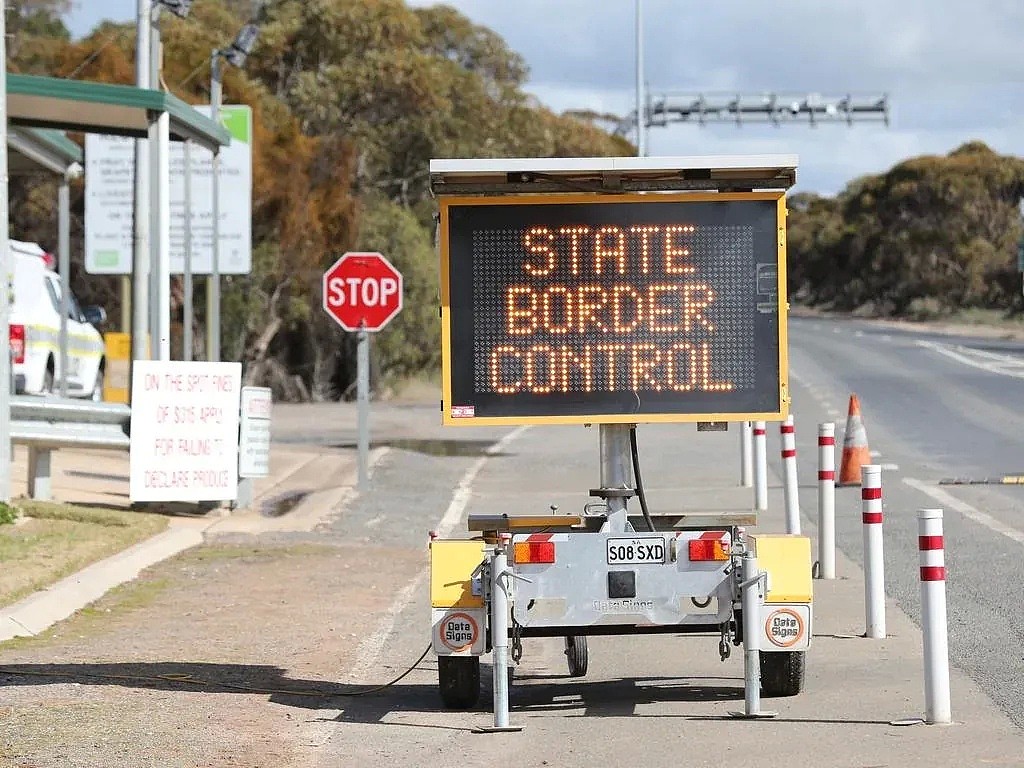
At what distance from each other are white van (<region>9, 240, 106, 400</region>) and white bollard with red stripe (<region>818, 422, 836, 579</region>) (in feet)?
40.0

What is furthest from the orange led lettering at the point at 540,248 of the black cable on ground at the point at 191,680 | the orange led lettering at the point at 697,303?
the black cable on ground at the point at 191,680

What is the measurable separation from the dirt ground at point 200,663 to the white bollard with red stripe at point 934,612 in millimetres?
2541

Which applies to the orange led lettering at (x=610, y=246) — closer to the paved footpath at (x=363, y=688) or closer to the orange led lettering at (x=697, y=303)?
the orange led lettering at (x=697, y=303)

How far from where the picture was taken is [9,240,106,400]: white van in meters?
23.3

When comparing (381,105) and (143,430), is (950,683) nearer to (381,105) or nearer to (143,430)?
(143,430)

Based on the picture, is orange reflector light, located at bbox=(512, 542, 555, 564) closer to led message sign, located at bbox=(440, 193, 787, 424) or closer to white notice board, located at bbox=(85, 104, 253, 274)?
led message sign, located at bbox=(440, 193, 787, 424)

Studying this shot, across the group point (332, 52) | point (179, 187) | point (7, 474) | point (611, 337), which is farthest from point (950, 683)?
point (332, 52)

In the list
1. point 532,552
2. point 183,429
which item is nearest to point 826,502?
point 532,552

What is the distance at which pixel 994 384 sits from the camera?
114 ft

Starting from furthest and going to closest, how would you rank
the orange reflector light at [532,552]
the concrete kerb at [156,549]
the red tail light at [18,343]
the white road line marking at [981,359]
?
the white road line marking at [981,359] → the red tail light at [18,343] → the concrete kerb at [156,549] → the orange reflector light at [532,552]

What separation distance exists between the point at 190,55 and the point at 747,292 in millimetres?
33703

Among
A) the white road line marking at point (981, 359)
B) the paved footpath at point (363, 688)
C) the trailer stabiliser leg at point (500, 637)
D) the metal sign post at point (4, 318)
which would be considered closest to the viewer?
the paved footpath at point (363, 688)

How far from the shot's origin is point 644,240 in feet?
26.3

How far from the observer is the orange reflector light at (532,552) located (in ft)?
25.4
